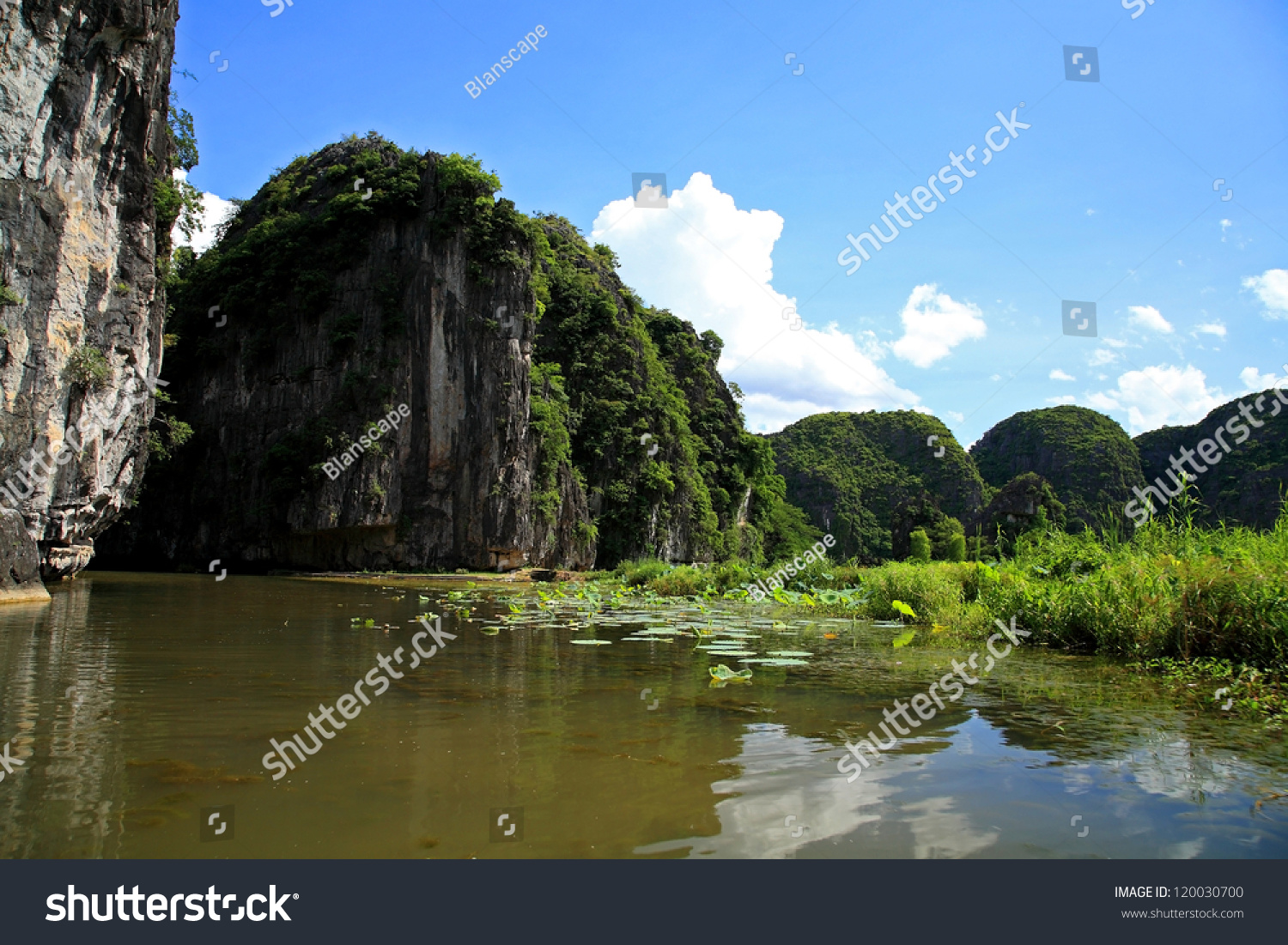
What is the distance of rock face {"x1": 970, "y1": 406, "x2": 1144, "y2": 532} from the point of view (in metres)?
66.3

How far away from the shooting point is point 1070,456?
237 feet

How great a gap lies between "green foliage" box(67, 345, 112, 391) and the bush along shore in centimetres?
1708

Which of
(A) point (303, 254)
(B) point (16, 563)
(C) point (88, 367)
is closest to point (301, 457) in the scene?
(A) point (303, 254)

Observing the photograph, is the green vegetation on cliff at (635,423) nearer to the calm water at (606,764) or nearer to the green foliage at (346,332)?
the green foliage at (346,332)

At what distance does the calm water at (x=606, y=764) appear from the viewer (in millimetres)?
2668

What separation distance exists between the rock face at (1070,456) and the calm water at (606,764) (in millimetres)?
63487

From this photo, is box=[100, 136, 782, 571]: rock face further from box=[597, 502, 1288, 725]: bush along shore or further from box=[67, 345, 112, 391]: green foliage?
box=[597, 502, 1288, 725]: bush along shore

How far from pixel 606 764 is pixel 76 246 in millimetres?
18466

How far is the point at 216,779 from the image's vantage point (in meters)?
3.16

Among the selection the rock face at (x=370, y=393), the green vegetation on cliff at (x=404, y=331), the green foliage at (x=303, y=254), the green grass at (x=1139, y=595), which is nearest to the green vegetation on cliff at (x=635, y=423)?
the green vegetation on cliff at (x=404, y=331)
